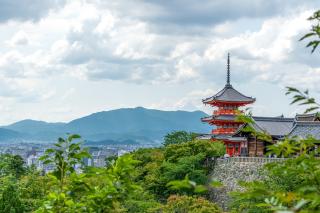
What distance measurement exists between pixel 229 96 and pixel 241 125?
4.83 metres

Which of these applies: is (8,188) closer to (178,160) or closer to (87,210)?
(178,160)

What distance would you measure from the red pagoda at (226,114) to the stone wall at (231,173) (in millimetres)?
5260

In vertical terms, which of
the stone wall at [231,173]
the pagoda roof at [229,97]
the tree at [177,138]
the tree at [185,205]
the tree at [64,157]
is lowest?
the tree at [185,205]

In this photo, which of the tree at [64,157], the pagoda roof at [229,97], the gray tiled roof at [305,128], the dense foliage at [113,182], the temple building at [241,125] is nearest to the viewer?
the dense foliage at [113,182]

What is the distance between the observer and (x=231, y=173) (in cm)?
3023

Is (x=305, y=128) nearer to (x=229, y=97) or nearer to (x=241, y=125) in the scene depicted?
(x=241, y=125)

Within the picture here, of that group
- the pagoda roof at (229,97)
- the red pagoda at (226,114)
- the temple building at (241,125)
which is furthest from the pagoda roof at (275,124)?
the pagoda roof at (229,97)

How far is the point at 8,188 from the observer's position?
2077 centimetres

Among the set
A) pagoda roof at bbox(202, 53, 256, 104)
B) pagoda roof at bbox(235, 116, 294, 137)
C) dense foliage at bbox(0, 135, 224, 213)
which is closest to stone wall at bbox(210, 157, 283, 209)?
dense foliage at bbox(0, 135, 224, 213)

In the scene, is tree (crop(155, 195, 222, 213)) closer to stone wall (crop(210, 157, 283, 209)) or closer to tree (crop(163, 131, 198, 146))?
stone wall (crop(210, 157, 283, 209))

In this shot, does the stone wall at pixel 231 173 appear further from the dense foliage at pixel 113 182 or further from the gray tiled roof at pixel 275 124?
the gray tiled roof at pixel 275 124

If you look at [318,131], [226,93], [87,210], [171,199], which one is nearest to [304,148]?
[87,210]

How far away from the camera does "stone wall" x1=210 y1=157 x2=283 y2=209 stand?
95.0 feet

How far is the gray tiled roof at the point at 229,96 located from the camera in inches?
1545
